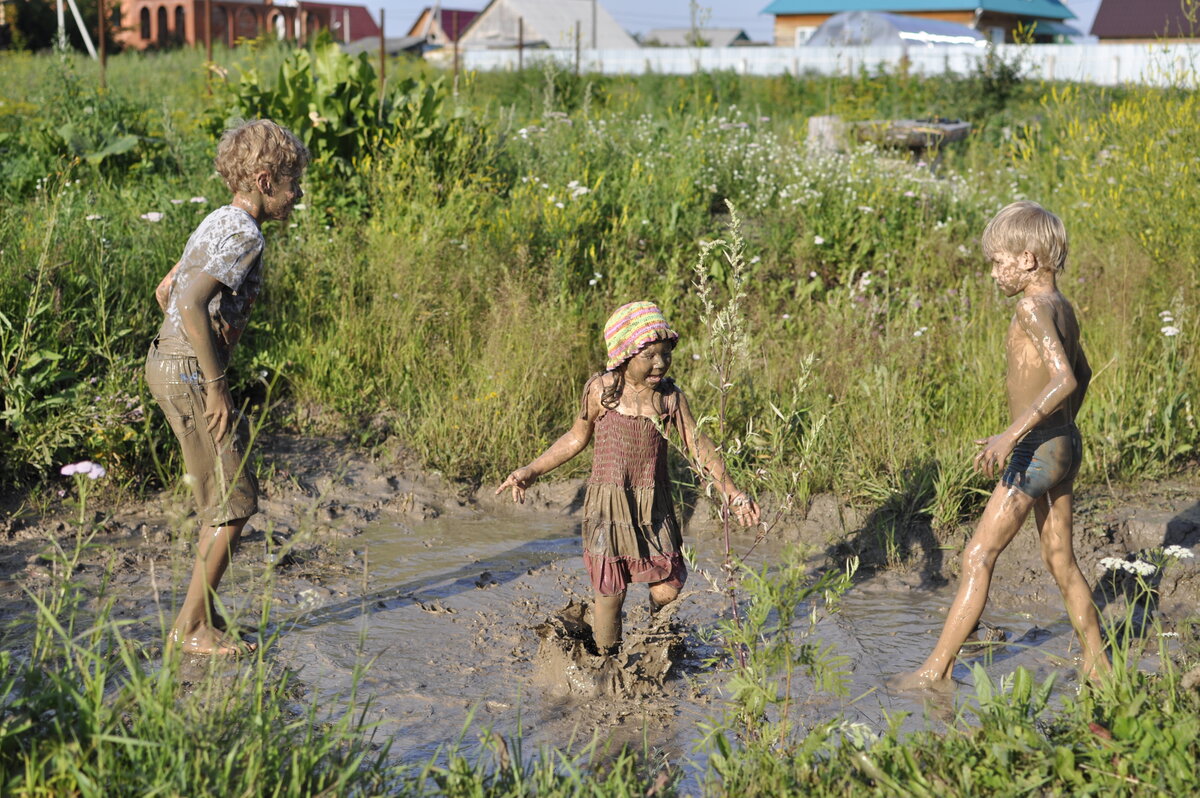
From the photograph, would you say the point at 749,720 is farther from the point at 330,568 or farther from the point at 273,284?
the point at 273,284

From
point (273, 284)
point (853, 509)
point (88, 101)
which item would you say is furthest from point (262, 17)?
point (853, 509)

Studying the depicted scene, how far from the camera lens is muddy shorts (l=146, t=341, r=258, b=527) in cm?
391

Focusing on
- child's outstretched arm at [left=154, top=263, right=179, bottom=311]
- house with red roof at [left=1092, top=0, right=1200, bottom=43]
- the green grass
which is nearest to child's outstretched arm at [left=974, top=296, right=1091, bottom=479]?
the green grass

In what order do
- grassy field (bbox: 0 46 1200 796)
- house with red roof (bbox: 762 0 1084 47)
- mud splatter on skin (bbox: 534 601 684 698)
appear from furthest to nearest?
house with red roof (bbox: 762 0 1084 47)
mud splatter on skin (bbox: 534 601 684 698)
grassy field (bbox: 0 46 1200 796)

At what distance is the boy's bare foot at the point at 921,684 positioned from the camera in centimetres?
402

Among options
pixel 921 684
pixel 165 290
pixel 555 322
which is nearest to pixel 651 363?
pixel 921 684

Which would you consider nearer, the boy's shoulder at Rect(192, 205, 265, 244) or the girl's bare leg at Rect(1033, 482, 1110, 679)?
the boy's shoulder at Rect(192, 205, 265, 244)

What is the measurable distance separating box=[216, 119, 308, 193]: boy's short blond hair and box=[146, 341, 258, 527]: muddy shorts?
2.18 ft

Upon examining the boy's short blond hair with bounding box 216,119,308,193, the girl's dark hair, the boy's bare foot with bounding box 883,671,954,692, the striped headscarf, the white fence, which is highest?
the white fence

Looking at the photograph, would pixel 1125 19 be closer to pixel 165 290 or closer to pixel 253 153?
pixel 253 153

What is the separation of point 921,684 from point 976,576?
1.42 ft

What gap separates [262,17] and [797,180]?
1517 inches

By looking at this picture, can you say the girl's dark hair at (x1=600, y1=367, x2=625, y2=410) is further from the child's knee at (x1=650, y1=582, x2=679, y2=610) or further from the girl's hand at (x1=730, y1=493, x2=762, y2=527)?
the child's knee at (x1=650, y1=582, x2=679, y2=610)

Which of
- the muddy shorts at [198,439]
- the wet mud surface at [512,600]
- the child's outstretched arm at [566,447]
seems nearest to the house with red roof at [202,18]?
the wet mud surface at [512,600]
